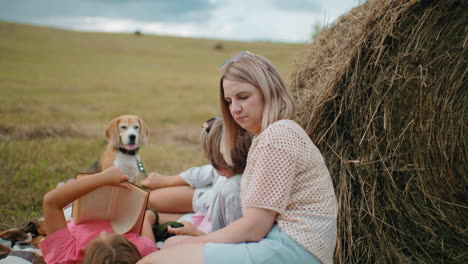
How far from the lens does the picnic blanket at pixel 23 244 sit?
2.92 meters

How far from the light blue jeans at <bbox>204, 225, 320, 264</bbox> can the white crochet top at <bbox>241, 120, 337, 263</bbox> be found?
40mm

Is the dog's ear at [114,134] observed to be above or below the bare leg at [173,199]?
above

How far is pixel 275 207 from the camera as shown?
2041 millimetres

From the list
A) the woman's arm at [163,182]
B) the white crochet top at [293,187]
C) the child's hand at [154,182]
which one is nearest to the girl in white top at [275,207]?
the white crochet top at [293,187]

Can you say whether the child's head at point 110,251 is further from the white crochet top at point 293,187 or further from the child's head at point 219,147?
the child's head at point 219,147

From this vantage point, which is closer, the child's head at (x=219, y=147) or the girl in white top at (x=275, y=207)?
the girl in white top at (x=275, y=207)

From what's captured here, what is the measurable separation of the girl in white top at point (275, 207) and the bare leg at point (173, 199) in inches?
65.3

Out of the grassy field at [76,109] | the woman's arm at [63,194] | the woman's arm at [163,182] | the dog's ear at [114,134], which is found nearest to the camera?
the woman's arm at [63,194]

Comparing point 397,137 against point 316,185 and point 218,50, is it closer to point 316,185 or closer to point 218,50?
point 316,185

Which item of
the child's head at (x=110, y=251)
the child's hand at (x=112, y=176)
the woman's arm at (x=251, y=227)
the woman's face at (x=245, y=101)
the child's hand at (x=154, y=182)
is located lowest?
the child's hand at (x=154, y=182)

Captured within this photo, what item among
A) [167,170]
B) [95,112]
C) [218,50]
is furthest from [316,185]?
[218,50]

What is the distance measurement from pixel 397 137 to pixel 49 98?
11.1 m

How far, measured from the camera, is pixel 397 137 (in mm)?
2857

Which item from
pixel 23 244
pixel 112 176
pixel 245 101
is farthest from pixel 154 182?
pixel 245 101
